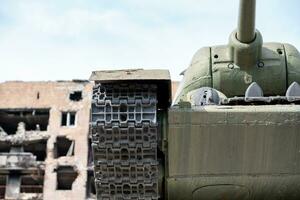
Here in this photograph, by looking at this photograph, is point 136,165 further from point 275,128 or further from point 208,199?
point 275,128

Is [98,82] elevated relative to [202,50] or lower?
lower

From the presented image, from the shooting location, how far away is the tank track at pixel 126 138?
635cm

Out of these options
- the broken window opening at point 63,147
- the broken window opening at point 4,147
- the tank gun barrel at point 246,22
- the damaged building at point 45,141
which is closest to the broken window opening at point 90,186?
the damaged building at point 45,141

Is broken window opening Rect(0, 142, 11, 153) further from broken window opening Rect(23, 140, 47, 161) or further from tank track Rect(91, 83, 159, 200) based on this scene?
tank track Rect(91, 83, 159, 200)

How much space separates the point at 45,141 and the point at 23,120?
82.5 inches

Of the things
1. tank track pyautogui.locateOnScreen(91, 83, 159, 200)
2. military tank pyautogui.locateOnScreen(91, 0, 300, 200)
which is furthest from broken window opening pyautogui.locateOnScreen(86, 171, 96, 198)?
tank track pyautogui.locateOnScreen(91, 83, 159, 200)

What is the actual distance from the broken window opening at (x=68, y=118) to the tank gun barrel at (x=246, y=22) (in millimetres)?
35519

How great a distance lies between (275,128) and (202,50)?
2.54 metres

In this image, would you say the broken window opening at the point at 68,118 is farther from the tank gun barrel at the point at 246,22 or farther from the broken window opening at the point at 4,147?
the tank gun barrel at the point at 246,22

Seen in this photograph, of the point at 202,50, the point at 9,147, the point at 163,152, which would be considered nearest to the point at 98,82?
the point at 163,152

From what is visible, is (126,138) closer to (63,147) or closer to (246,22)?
(246,22)

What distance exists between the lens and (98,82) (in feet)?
21.2

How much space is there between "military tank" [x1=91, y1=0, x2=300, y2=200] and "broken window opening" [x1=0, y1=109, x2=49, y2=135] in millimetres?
35815

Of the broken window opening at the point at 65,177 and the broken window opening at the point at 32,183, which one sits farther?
the broken window opening at the point at 32,183
